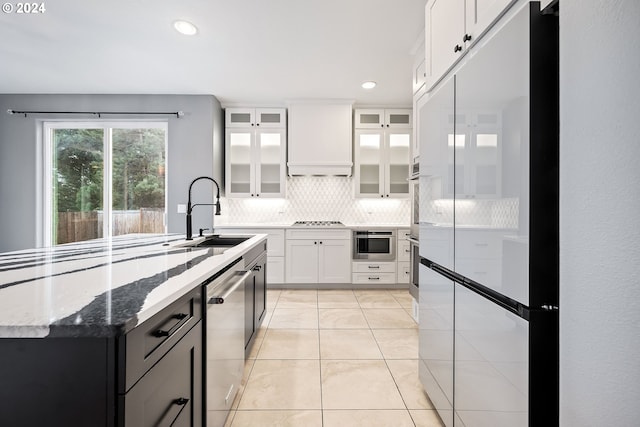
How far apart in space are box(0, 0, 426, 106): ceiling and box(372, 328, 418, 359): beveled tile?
2.77m

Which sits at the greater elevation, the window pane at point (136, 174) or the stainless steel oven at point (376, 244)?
the window pane at point (136, 174)

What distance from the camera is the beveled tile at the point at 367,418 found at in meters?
1.65

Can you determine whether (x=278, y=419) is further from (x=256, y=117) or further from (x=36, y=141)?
(x=36, y=141)

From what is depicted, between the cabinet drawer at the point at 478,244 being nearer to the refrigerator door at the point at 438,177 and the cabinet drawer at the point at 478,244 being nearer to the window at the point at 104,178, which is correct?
the refrigerator door at the point at 438,177

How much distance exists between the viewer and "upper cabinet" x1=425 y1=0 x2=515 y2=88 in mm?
1266

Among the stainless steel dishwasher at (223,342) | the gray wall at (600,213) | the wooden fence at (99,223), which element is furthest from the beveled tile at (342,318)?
the wooden fence at (99,223)

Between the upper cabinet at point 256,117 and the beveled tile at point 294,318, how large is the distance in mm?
2690

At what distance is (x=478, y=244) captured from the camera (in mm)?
1182

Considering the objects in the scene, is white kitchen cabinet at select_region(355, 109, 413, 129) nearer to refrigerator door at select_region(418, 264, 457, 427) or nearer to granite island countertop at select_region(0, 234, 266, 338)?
refrigerator door at select_region(418, 264, 457, 427)

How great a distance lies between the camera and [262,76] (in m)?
3.68

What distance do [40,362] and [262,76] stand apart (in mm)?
3578

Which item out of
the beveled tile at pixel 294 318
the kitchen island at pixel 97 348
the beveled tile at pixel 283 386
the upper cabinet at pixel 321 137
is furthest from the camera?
the upper cabinet at pixel 321 137

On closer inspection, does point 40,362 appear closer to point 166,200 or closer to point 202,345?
point 202,345

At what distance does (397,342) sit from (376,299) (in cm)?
132
